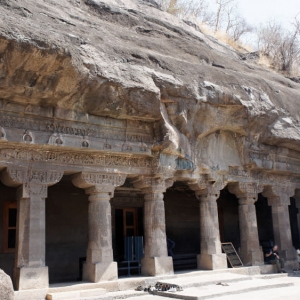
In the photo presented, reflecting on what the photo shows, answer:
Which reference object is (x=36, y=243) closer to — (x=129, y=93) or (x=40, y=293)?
(x=40, y=293)

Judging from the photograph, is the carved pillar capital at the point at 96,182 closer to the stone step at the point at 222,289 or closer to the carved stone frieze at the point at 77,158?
the carved stone frieze at the point at 77,158

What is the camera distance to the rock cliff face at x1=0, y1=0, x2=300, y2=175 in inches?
272

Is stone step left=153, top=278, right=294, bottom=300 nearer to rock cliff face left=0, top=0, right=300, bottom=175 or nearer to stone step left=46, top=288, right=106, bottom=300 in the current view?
stone step left=46, top=288, right=106, bottom=300

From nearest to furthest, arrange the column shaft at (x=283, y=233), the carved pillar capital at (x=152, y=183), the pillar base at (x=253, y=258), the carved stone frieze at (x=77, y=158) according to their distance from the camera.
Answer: the carved stone frieze at (x=77, y=158)
the carved pillar capital at (x=152, y=183)
the pillar base at (x=253, y=258)
the column shaft at (x=283, y=233)

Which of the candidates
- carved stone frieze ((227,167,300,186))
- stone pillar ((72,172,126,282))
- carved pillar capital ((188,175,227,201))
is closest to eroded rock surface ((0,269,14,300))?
stone pillar ((72,172,126,282))

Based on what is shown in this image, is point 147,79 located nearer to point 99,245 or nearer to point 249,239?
point 99,245

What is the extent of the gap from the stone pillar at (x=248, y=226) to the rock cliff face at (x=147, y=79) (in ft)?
2.67

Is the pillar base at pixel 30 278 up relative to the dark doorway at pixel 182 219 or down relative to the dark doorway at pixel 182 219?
down

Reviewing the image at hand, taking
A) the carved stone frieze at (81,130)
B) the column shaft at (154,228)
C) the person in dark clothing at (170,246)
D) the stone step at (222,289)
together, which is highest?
the carved stone frieze at (81,130)

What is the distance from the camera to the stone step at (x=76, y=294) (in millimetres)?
6980

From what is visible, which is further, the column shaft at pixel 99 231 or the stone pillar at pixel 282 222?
the stone pillar at pixel 282 222

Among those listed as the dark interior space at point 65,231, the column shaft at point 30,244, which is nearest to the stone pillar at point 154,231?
the dark interior space at point 65,231

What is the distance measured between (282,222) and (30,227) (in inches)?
306

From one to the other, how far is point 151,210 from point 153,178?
0.76 meters
